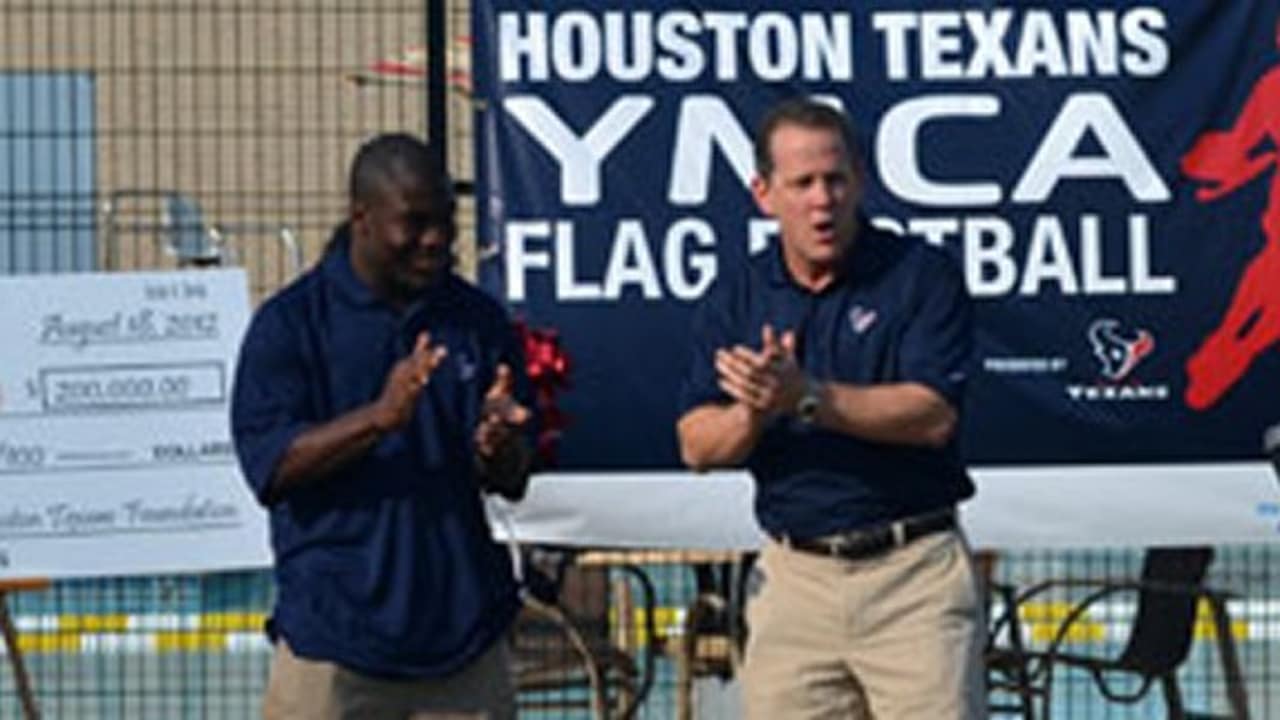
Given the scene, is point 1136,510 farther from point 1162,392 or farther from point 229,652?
point 229,652

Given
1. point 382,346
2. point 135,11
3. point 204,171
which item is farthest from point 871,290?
point 204,171

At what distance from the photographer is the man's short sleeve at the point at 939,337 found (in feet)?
21.7

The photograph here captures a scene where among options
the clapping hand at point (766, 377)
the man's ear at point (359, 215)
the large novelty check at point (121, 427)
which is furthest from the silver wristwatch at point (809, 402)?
the large novelty check at point (121, 427)

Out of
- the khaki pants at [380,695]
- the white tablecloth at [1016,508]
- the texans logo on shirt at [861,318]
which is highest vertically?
the texans logo on shirt at [861,318]

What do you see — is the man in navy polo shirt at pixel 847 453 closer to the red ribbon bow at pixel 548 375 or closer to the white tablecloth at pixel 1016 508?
the red ribbon bow at pixel 548 375

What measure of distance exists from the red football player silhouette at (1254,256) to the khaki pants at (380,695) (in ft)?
12.2

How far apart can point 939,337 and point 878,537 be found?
0.43 meters

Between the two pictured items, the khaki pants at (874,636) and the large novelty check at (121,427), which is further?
the large novelty check at (121,427)

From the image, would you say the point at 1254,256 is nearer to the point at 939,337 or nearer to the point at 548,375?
the point at 548,375

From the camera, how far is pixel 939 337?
6.65 metres

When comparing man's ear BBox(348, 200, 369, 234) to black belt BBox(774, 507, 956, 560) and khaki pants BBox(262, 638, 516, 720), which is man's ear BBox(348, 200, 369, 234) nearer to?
khaki pants BBox(262, 638, 516, 720)

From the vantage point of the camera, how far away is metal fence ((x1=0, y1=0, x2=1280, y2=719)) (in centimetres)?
1068

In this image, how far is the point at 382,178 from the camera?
6363mm

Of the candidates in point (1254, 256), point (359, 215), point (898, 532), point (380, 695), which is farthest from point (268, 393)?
point (1254, 256)
